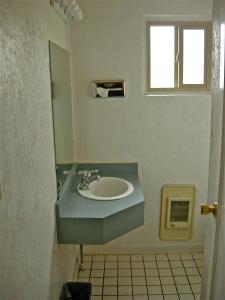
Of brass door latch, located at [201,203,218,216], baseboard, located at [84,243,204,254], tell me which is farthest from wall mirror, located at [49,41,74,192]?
brass door latch, located at [201,203,218,216]

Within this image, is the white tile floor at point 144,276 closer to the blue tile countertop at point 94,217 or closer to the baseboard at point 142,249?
the baseboard at point 142,249

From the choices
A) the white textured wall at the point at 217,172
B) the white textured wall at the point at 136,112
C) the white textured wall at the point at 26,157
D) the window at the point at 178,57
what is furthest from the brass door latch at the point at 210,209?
the window at the point at 178,57

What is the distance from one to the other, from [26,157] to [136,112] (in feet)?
5.33

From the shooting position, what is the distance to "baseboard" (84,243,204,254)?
3.03 m

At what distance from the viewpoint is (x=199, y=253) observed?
3037 millimetres

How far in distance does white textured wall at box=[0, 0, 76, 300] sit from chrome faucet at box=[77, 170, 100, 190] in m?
0.53

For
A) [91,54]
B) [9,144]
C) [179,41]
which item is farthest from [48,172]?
[179,41]

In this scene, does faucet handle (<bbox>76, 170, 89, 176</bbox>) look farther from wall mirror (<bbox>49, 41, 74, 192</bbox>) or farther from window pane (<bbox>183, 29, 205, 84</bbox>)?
window pane (<bbox>183, 29, 205, 84</bbox>)

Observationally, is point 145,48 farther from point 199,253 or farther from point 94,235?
point 199,253

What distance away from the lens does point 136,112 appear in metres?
2.78

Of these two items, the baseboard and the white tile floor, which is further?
the baseboard

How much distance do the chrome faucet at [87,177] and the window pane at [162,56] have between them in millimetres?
964

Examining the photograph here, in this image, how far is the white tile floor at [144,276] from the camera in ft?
8.04

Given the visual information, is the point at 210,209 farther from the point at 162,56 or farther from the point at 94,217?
the point at 162,56
